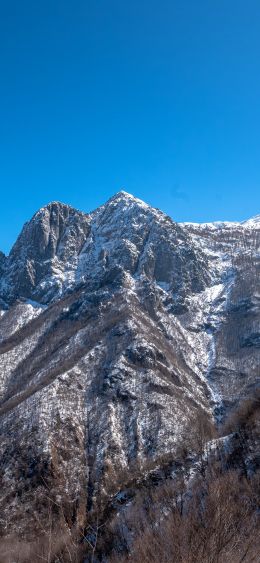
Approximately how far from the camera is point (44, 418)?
13300cm

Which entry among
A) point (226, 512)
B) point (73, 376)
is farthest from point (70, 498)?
point (226, 512)

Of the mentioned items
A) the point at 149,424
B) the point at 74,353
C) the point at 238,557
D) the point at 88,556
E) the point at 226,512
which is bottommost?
the point at 88,556

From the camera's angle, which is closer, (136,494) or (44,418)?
(136,494)

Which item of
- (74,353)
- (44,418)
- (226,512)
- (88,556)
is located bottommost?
(88,556)

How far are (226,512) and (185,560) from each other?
160 inches

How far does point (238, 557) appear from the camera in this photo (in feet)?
63.6

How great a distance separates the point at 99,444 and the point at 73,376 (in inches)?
1365

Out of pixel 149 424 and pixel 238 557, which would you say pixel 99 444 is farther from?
pixel 238 557

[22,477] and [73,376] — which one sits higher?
[73,376]

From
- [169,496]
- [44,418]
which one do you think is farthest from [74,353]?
[169,496]

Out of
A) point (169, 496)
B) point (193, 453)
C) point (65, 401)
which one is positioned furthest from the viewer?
point (65, 401)

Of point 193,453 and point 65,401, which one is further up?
point 65,401

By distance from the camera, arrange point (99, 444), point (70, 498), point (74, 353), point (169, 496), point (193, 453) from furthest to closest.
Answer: point (74, 353)
point (99, 444)
point (70, 498)
point (193, 453)
point (169, 496)

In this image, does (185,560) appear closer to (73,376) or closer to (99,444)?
(99,444)
